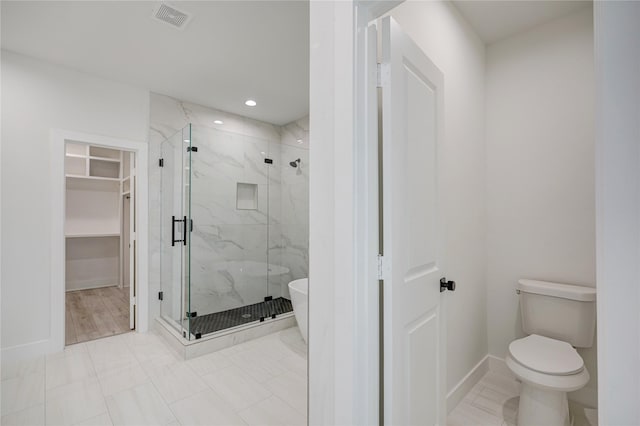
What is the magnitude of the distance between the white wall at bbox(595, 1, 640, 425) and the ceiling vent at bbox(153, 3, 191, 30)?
236cm

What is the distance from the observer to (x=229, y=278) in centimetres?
348

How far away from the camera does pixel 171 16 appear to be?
7.11ft

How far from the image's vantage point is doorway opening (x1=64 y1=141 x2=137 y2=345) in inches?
192

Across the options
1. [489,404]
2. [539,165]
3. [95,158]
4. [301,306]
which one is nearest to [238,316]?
[301,306]

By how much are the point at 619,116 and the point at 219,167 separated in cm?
326

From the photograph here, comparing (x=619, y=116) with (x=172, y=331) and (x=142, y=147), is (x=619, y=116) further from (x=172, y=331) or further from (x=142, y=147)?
(x=142, y=147)

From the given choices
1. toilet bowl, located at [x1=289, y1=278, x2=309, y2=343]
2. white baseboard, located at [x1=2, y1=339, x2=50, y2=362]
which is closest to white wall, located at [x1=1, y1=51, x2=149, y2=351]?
white baseboard, located at [x1=2, y1=339, x2=50, y2=362]

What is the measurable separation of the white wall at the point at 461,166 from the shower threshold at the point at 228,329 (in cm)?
192

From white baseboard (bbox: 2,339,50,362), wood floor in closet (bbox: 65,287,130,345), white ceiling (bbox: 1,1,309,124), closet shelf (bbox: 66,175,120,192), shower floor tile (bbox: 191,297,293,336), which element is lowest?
wood floor in closet (bbox: 65,287,130,345)

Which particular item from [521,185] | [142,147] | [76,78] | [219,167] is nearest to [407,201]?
[521,185]

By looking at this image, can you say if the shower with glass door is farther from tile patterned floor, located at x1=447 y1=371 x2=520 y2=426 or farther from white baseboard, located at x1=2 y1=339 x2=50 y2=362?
tile patterned floor, located at x1=447 y1=371 x2=520 y2=426

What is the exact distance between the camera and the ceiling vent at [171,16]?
2084 millimetres

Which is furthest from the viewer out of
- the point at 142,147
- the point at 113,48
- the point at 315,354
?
the point at 142,147

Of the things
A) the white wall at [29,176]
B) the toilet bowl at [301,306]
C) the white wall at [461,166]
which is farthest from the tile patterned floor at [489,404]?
the white wall at [29,176]
